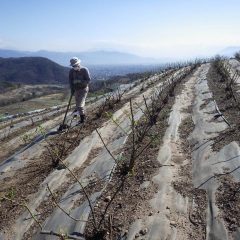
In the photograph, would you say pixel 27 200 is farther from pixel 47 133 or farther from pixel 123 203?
pixel 47 133

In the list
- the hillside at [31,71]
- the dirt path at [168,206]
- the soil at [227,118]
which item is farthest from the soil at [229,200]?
the hillside at [31,71]

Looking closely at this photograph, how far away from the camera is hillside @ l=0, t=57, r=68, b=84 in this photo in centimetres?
14050

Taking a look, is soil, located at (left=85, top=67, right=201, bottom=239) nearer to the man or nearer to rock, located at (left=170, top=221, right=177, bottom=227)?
rock, located at (left=170, top=221, right=177, bottom=227)

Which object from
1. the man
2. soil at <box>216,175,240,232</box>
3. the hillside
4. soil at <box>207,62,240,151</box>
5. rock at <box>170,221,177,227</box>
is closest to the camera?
soil at <box>216,175,240,232</box>

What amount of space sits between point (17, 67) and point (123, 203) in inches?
6284

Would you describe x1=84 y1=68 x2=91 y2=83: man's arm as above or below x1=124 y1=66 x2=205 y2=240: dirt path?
above

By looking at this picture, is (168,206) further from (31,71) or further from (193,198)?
(31,71)

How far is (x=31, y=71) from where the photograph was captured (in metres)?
149

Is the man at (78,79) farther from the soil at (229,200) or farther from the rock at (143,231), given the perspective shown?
the rock at (143,231)

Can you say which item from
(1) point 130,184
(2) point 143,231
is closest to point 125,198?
(1) point 130,184

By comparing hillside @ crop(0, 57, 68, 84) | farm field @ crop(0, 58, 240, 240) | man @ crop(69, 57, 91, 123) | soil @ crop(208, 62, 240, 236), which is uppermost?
man @ crop(69, 57, 91, 123)

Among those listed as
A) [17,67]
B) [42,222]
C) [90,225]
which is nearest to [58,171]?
[42,222]

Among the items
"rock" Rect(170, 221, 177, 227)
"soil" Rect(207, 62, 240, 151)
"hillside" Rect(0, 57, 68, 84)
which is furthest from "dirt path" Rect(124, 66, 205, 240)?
"hillside" Rect(0, 57, 68, 84)

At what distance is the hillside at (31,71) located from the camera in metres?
140
